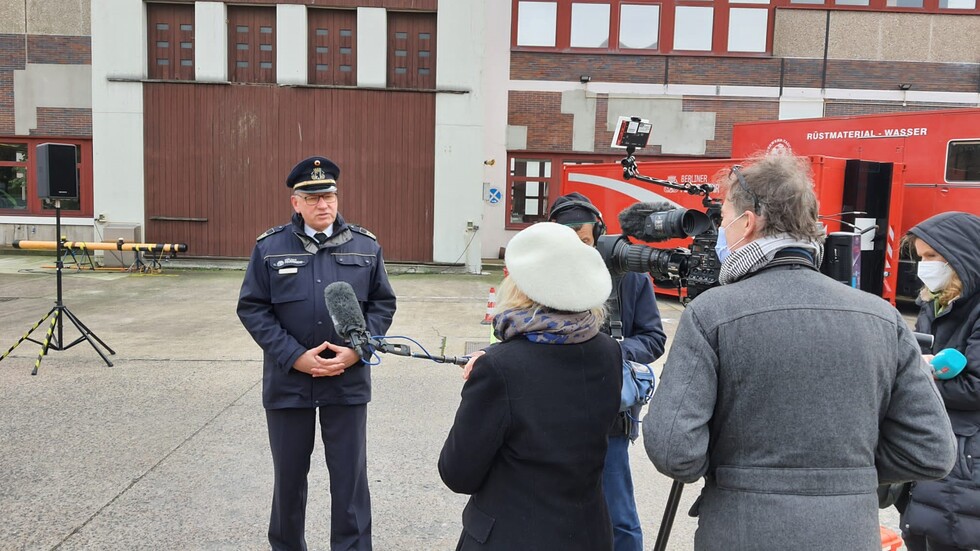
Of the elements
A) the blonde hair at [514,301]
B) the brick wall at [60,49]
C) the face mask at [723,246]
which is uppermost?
the brick wall at [60,49]

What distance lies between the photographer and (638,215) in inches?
112

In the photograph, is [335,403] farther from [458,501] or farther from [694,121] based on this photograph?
[694,121]

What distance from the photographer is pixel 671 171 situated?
1273 cm

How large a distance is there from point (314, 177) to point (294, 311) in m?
0.66

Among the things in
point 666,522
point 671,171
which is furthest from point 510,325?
point 671,171

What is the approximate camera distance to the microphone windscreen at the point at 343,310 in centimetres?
264

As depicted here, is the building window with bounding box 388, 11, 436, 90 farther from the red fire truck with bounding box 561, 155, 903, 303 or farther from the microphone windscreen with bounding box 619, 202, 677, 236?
the microphone windscreen with bounding box 619, 202, 677, 236

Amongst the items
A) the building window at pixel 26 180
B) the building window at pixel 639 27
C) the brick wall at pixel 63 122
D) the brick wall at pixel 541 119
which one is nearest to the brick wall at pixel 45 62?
Result: the brick wall at pixel 63 122

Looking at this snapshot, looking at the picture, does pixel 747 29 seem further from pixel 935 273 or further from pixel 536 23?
pixel 935 273

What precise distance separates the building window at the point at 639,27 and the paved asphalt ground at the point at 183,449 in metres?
13.0

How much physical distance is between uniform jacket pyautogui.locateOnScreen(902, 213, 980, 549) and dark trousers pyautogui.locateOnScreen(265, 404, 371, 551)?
2.35m

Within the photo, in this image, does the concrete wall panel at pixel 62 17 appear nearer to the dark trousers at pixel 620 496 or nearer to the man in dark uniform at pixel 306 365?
the man in dark uniform at pixel 306 365

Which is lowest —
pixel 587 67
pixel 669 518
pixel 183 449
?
pixel 183 449

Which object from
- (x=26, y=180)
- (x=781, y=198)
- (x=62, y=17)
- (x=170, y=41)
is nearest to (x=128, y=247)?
(x=170, y=41)
